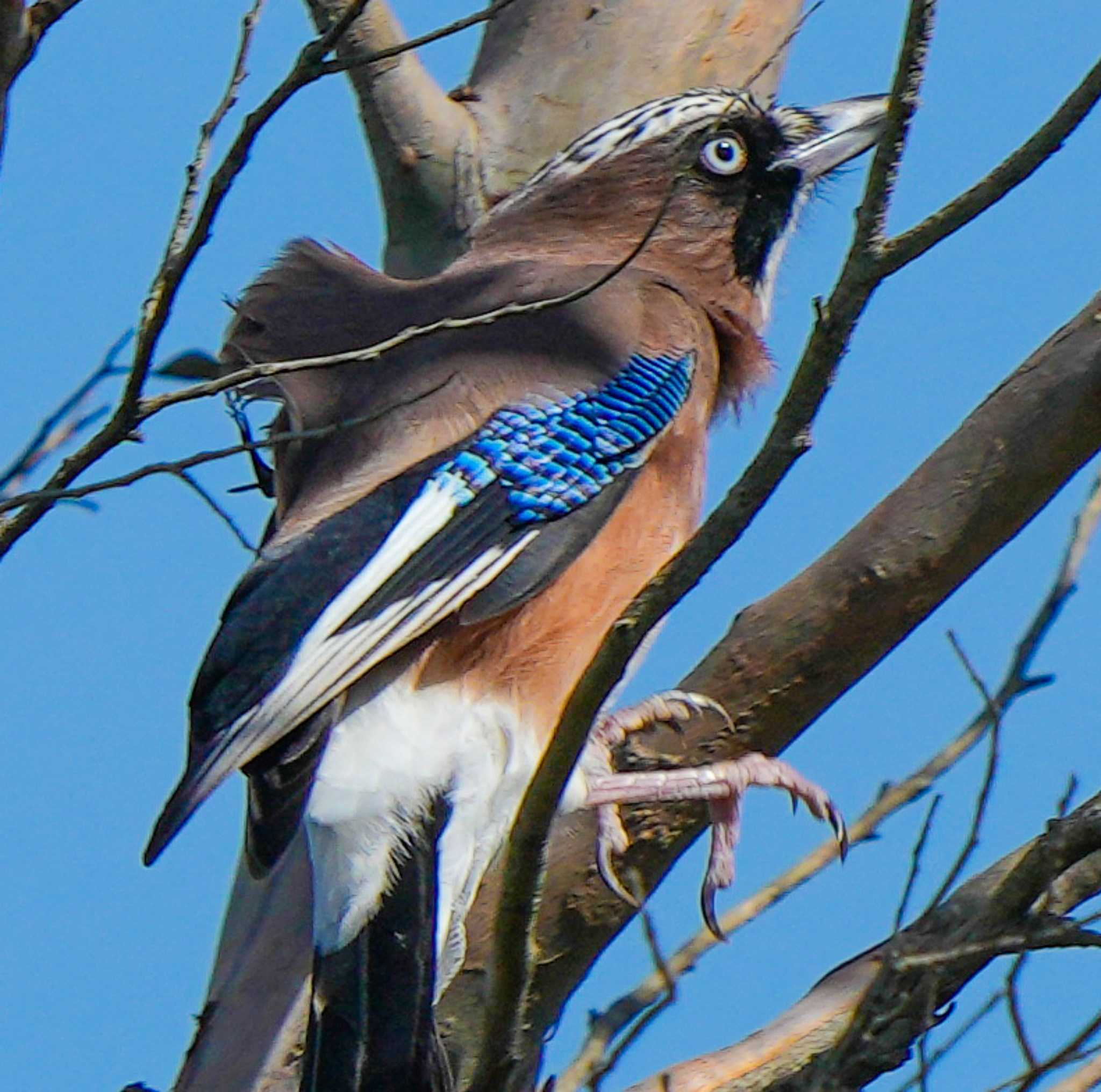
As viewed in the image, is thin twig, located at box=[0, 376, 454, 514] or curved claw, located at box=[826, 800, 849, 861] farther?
curved claw, located at box=[826, 800, 849, 861]

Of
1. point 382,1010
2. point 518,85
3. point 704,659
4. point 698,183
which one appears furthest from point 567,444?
point 698,183

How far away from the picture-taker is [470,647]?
169 inches

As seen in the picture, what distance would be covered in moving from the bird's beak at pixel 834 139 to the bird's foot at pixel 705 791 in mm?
1979

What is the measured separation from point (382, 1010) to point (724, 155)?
3006 millimetres

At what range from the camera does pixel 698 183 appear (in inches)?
233

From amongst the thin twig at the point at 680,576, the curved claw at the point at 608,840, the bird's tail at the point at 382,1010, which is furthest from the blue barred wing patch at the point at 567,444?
the thin twig at the point at 680,576

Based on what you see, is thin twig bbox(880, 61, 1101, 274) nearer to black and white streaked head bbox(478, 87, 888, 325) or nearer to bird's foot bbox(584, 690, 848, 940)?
bird's foot bbox(584, 690, 848, 940)

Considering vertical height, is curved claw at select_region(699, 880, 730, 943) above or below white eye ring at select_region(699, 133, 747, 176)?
below

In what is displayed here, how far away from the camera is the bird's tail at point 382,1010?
3.70m

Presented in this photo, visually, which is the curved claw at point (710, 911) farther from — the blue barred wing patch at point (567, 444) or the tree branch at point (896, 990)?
the blue barred wing patch at point (567, 444)

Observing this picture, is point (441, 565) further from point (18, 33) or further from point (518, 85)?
point (518, 85)

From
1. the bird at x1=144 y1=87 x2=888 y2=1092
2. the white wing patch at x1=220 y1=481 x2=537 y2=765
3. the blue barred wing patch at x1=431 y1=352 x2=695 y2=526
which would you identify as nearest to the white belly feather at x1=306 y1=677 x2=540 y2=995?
the bird at x1=144 y1=87 x2=888 y2=1092

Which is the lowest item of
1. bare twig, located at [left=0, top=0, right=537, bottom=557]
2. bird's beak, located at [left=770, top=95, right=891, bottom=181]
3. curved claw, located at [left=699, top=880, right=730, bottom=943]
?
curved claw, located at [left=699, top=880, right=730, bottom=943]

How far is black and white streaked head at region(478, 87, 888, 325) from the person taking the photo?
5.65 m
